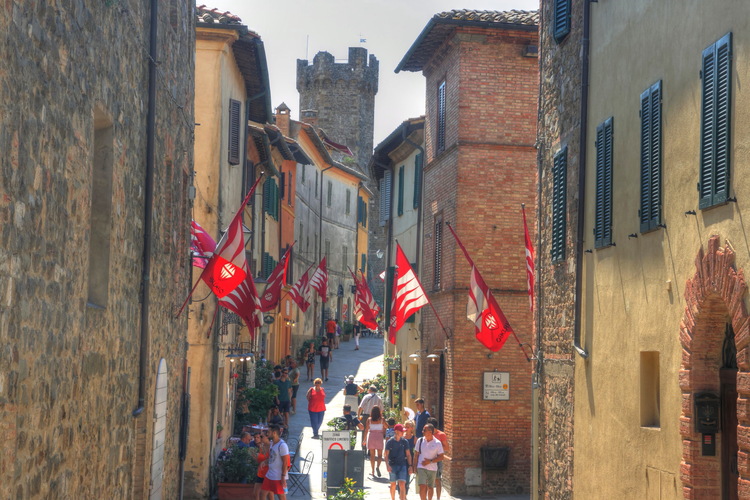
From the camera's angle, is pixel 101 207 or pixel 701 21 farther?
pixel 101 207

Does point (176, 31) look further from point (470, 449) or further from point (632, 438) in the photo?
point (470, 449)

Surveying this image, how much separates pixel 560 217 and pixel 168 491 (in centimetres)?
665

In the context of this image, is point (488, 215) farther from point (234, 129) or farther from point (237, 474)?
point (237, 474)

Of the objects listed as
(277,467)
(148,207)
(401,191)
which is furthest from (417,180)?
(148,207)

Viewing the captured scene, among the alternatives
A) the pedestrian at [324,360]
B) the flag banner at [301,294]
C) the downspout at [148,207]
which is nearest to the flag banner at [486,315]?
the downspout at [148,207]

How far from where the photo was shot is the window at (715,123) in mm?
9398

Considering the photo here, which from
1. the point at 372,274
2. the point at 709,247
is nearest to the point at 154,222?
the point at 709,247

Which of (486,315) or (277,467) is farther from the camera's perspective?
(277,467)

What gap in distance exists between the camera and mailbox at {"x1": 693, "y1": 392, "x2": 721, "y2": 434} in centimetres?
1020

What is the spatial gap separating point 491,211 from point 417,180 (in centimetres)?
572

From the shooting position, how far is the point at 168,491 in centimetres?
1576

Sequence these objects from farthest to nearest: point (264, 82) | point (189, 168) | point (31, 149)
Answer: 1. point (264, 82)
2. point (189, 168)
3. point (31, 149)

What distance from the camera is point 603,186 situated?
12930mm

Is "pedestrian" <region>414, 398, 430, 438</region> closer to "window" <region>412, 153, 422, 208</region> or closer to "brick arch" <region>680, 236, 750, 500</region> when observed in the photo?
"window" <region>412, 153, 422, 208</region>
